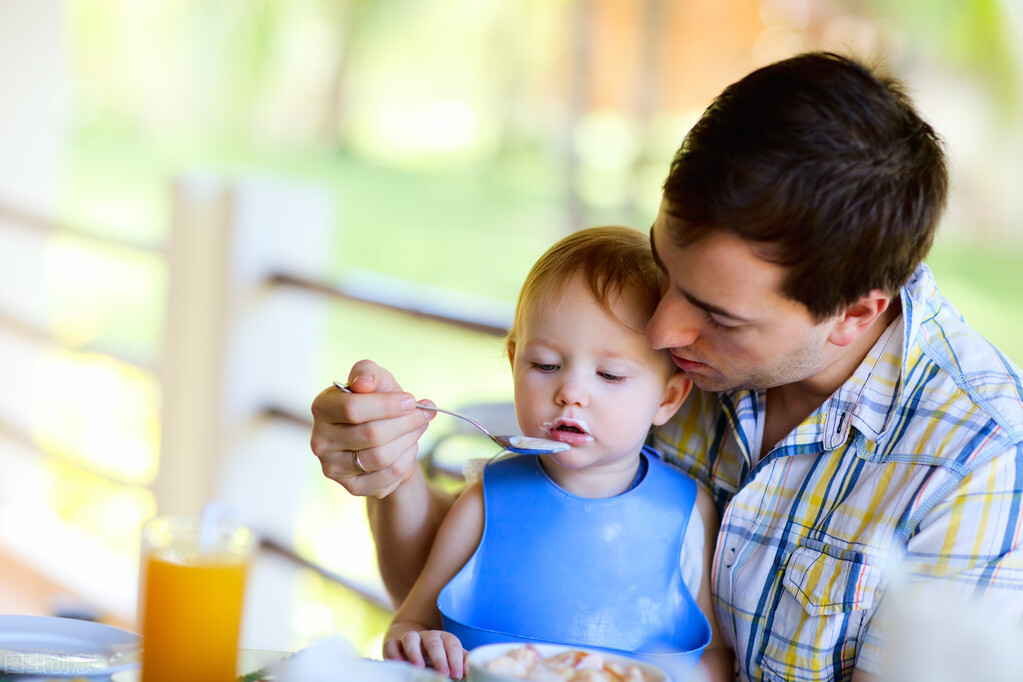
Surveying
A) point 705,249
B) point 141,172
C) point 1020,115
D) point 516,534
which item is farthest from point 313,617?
point 141,172

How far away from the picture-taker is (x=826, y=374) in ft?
4.90

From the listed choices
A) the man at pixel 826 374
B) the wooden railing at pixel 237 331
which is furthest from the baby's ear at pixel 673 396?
the wooden railing at pixel 237 331

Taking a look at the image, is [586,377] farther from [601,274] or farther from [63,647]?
[63,647]

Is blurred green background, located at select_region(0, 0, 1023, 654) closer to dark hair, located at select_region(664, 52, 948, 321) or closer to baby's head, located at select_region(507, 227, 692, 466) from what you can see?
baby's head, located at select_region(507, 227, 692, 466)

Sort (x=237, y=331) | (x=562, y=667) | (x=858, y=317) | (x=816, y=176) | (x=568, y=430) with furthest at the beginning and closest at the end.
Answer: (x=237, y=331)
(x=568, y=430)
(x=858, y=317)
(x=816, y=176)
(x=562, y=667)

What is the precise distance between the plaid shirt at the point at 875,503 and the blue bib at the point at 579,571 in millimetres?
85

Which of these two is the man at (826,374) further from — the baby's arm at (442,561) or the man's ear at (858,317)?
the baby's arm at (442,561)

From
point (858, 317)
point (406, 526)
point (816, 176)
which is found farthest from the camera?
point (406, 526)

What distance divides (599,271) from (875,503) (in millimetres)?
485

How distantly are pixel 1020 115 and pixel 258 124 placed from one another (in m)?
8.53

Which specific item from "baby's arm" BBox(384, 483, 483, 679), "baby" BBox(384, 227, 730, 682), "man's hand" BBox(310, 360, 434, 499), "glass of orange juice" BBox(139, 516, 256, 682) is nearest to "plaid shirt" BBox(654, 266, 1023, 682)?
"baby" BBox(384, 227, 730, 682)

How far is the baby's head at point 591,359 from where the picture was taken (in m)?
1.51

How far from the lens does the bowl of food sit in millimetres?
1029

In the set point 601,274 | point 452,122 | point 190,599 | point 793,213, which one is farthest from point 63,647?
point 452,122
